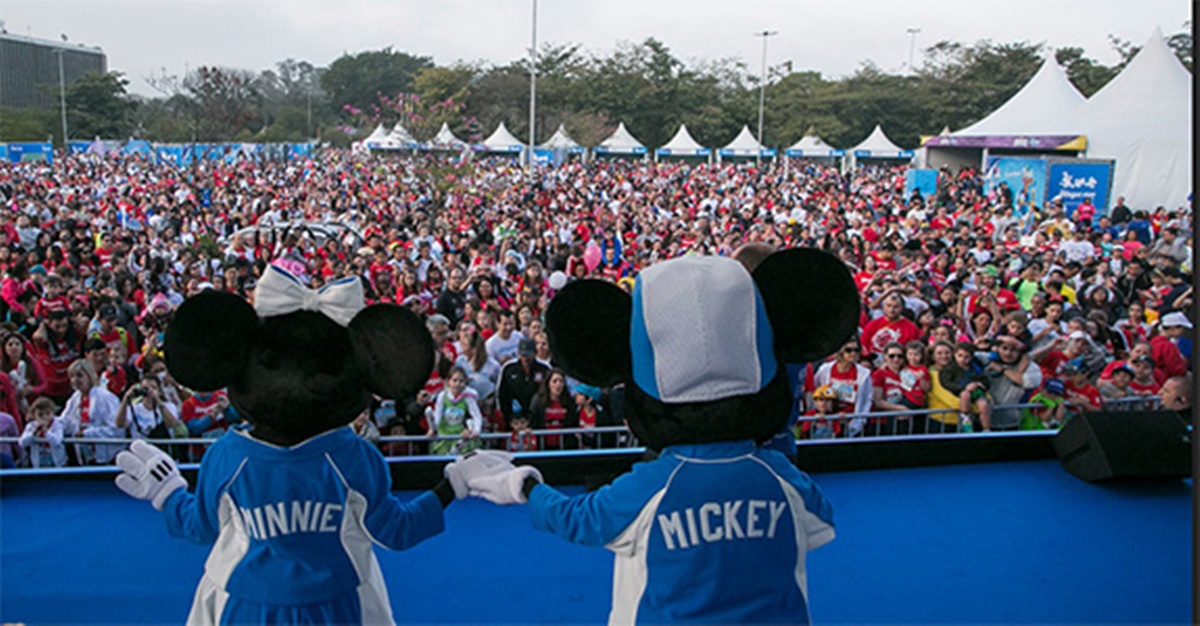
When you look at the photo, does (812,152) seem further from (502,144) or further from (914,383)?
(914,383)

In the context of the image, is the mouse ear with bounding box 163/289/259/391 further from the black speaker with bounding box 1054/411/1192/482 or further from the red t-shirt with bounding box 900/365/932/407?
the red t-shirt with bounding box 900/365/932/407

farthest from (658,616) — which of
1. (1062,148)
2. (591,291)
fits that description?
(1062,148)

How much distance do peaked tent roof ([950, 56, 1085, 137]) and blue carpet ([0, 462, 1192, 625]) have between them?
23097 millimetres

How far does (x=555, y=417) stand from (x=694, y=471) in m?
3.43

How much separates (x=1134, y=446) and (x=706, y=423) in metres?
3.26

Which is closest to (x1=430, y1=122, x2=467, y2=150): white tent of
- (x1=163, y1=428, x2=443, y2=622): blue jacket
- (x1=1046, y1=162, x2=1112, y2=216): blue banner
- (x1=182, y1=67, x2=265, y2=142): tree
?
(x1=182, y1=67, x2=265, y2=142): tree

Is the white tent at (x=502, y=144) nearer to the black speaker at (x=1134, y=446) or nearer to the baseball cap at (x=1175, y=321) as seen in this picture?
the baseball cap at (x=1175, y=321)

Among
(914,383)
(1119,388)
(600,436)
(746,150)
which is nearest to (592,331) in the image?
(600,436)

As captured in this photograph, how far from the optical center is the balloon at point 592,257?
434 inches

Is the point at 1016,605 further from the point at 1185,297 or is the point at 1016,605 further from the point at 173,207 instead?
the point at 173,207

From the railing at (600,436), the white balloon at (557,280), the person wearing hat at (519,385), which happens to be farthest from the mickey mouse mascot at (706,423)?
the white balloon at (557,280)

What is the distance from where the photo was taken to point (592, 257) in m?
11.1

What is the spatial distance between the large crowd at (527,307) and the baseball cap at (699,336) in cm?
53

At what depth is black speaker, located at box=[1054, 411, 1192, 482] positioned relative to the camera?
452 centimetres
